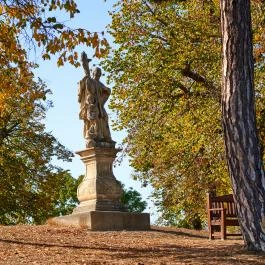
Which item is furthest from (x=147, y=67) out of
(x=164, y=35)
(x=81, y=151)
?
(x=81, y=151)

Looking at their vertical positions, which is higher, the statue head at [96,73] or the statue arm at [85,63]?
the statue arm at [85,63]

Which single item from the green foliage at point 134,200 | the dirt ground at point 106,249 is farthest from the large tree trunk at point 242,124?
the green foliage at point 134,200

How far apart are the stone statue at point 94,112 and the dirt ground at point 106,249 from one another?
275 centimetres

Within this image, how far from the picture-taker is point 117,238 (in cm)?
1326

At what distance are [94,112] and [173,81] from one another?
21.4ft

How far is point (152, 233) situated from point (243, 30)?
647 centimetres

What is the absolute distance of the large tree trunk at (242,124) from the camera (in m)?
9.76

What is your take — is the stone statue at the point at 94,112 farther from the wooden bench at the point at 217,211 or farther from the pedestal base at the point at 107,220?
the wooden bench at the point at 217,211

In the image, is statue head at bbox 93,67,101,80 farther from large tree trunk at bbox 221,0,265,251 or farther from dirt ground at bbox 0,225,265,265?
large tree trunk at bbox 221,0,265,251

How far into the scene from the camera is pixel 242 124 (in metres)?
9.91

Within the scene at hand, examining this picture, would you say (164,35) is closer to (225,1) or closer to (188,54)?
(188,54)

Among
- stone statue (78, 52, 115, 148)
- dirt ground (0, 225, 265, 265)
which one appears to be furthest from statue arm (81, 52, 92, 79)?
dirt ground (0, 225, 265, 265)

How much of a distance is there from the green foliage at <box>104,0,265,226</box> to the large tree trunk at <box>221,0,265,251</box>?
32.4ft

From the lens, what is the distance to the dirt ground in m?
9.56
